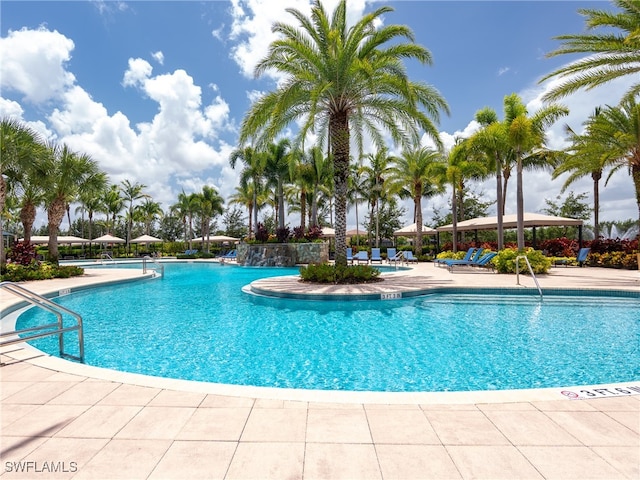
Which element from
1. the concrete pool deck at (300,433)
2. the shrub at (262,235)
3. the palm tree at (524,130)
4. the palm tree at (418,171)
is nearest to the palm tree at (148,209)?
the shrub at (262,235)

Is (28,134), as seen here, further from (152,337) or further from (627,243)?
(627,243)

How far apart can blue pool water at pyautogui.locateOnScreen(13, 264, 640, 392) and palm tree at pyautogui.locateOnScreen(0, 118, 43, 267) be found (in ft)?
25.3

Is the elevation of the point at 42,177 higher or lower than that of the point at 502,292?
higher

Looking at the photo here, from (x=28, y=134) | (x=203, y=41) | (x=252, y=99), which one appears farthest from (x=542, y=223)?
(x=28, y=134)

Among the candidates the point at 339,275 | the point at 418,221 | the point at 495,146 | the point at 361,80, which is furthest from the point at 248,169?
the point at 339,275

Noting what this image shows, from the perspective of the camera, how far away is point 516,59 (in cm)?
1400

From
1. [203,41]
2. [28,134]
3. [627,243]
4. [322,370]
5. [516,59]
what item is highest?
[203,41]

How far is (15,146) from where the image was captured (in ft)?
45.1

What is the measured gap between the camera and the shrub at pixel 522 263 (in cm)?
1502

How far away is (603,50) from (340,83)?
890 centimetres

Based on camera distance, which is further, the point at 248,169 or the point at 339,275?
the point at 248,169

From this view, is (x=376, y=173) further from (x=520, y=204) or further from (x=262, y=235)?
(x=520, y=204)

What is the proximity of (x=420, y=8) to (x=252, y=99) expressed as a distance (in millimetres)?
7372

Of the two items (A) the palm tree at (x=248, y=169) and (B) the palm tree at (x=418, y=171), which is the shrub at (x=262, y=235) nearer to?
(A) the palm tree at (x=248, y=169)
